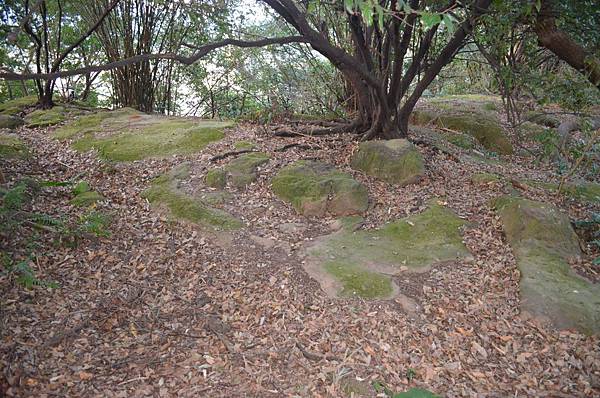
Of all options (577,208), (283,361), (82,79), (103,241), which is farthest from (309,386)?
(82,79)

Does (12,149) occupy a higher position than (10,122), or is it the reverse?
(10,122)

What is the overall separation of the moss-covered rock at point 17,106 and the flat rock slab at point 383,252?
7597mm

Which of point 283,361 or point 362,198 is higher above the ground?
point 362,198

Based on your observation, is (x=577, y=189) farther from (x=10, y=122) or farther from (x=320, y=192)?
(x=10, y=122)

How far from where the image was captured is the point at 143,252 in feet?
12.5

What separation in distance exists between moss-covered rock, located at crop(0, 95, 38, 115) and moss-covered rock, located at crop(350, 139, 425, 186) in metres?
7.15

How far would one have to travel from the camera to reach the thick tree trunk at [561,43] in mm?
4094

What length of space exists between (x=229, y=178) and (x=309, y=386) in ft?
9.41

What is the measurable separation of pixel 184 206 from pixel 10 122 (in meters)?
5.08

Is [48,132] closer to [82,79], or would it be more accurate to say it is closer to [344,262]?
[82,79]

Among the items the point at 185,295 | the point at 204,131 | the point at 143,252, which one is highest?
the point at 204,131

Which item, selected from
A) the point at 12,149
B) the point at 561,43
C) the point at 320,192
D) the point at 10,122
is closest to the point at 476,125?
the point at 561,43

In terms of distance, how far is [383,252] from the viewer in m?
3.88

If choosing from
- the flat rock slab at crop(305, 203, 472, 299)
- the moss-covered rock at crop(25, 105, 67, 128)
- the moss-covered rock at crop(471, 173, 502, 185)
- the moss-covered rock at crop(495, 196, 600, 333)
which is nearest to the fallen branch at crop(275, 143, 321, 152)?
the flat rock slab at crop(305, 203, 472, 299)
